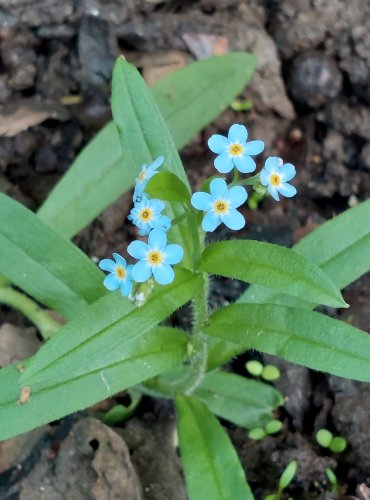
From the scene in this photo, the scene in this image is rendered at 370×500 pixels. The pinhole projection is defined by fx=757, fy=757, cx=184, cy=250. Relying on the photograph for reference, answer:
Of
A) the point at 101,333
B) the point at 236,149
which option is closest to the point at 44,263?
the point at 101,333

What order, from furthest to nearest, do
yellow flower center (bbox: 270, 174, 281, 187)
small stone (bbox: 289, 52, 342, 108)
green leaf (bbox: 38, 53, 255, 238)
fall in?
small stone (bbox: 289, 52, 342, 108) → green leaf (bbox: 38, 53, 255, 238) → yellow flower center (bbox: 270, 174, 281, 187)

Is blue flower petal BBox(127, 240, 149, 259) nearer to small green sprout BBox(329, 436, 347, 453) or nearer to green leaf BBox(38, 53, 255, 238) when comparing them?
green leaf BBox(38, 53, 255, 238)

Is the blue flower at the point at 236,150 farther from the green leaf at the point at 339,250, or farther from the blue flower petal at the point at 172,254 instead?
the green leaf at the point at 339,250

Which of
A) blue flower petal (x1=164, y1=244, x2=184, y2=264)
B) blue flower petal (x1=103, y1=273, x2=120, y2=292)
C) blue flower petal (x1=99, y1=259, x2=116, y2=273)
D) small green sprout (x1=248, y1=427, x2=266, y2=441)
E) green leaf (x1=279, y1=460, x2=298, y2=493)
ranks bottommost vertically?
small green sprout (x1=248, y1=427, x2=266, y2=441)

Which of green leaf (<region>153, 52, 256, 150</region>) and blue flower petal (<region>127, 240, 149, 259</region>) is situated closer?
blue flower petal (<region>127, 240, 149, 259</region>)

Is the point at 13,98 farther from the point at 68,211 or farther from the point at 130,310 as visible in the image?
the point at 130,310

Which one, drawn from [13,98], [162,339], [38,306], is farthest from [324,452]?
[13,98]

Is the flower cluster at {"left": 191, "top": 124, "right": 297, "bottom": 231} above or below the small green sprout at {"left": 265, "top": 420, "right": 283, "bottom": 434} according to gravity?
above

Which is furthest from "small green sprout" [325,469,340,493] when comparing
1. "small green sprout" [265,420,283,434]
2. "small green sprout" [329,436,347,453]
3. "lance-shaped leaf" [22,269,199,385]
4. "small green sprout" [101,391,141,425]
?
"lance-shaped leaf" [22,269,199,385]
